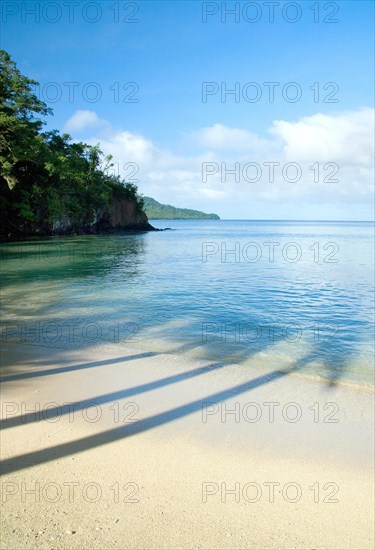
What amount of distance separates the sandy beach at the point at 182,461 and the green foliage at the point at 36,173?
37613mm

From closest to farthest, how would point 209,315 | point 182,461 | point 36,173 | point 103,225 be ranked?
point 182,461 < point 209,315 < point 36,173 < point 103,225

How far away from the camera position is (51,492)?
3131 millimetres

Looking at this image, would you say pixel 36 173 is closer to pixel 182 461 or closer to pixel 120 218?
pixel 120 218

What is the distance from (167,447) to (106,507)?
1070mm

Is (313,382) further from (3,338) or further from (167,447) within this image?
(3,338)

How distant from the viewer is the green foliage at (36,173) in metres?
37.7

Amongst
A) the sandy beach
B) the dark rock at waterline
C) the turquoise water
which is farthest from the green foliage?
the sandy beach

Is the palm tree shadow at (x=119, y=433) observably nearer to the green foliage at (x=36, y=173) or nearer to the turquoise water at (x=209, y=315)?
the turquoise water at (x=209, y=315)

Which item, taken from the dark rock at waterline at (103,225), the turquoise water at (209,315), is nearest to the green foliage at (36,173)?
the dark rock at waterline at (103,225)

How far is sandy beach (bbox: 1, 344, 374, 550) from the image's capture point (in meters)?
2.79

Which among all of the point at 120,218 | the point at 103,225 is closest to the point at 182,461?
the point at 103,225

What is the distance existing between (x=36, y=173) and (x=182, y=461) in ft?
167

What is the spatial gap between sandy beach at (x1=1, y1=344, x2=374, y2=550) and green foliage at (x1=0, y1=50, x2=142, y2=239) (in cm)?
3761

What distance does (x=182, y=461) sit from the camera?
12.2 feet
